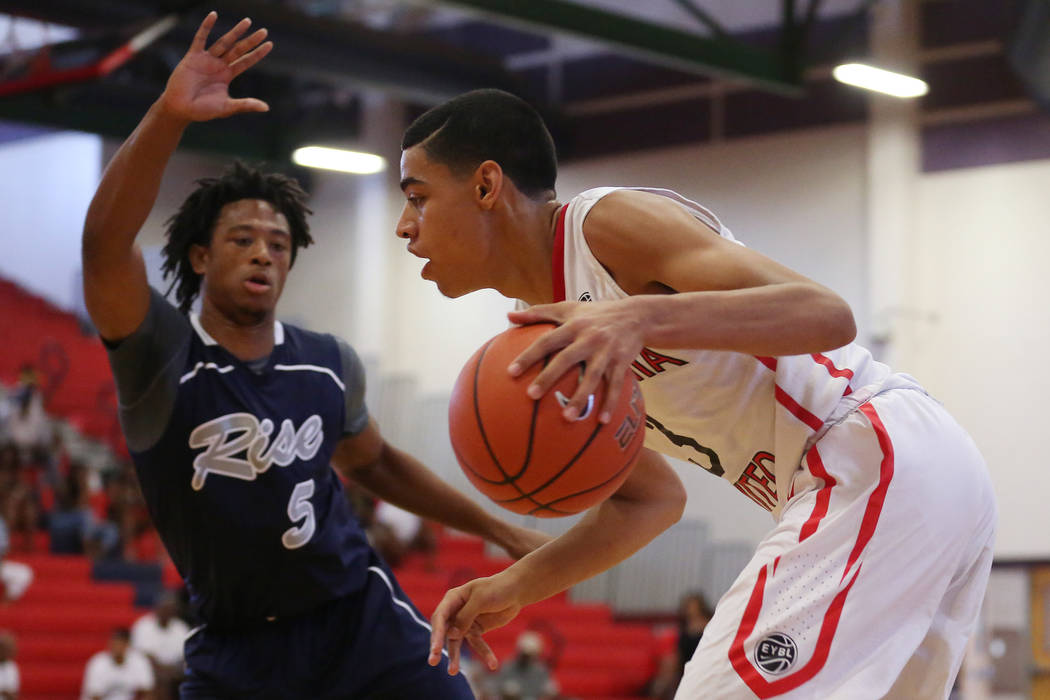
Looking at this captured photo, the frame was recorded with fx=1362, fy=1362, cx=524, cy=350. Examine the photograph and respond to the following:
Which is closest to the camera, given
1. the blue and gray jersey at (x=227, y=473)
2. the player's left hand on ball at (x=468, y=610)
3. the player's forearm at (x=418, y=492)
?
the player's left hand on ball at (x=468, y=610)

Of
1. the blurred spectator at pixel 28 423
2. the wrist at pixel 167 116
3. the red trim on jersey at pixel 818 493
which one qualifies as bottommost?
the blurred spectator at pixel 28 423

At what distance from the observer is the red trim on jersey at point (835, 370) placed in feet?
9.62

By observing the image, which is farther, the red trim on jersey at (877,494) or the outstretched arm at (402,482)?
the outstretched arm at (402,482)

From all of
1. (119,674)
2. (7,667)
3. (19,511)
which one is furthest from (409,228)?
(19,511)

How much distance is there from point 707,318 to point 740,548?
42.9 feet

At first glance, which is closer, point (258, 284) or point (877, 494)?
point (877, 494)

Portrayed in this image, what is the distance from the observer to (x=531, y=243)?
2.95 m

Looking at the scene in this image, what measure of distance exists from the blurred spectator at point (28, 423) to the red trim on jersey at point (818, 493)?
1284 cm

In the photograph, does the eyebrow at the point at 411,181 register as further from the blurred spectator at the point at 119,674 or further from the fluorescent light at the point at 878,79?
the fluorescent light at the point at 878,79

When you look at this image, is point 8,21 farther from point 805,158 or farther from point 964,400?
point 964,400

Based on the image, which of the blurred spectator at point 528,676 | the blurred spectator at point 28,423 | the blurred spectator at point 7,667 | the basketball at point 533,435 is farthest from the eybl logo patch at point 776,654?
the blurred spectator at point 28,423

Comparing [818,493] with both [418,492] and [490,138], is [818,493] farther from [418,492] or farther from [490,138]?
[418,492]

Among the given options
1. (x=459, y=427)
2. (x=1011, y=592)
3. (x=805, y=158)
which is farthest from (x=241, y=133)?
(x=459, y=427)

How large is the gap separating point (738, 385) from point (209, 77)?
159cm
